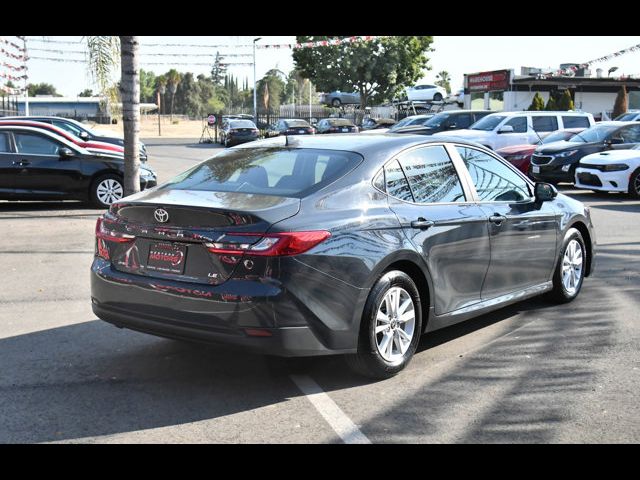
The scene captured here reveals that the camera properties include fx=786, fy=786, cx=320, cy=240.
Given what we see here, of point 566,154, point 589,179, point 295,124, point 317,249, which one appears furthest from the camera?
point 295,124

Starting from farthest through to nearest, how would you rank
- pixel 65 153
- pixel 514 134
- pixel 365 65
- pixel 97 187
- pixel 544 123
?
pixel 365 65
pixel 544 123
pixel 514 134
pixel 97 187
pixel 65 153

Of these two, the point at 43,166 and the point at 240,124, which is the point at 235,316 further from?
the point at 240,124

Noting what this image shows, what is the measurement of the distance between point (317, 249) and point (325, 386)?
96 cm

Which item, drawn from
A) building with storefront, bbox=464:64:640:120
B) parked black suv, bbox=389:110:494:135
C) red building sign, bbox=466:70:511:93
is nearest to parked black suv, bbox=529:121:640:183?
parked black suv, bbox=389:110:494:135

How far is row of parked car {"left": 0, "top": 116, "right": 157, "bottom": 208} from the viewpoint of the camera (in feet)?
45.4

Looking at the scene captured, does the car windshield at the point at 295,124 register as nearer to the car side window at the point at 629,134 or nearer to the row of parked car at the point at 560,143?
the row of parked car at the point at 560,143

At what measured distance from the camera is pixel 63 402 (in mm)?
4711

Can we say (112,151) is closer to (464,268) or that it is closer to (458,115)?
(464,268)

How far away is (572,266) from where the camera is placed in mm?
7438

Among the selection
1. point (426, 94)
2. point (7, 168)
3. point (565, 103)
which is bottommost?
point (7, 168)

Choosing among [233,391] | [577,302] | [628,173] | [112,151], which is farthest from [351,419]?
[628,173]

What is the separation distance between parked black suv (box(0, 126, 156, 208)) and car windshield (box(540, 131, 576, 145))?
482 inches

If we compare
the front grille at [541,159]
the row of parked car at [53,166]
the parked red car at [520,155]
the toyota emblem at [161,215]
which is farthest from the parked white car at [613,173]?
the toyota emblem at [161,215]

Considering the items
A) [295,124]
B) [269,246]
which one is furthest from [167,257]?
[295,124]
